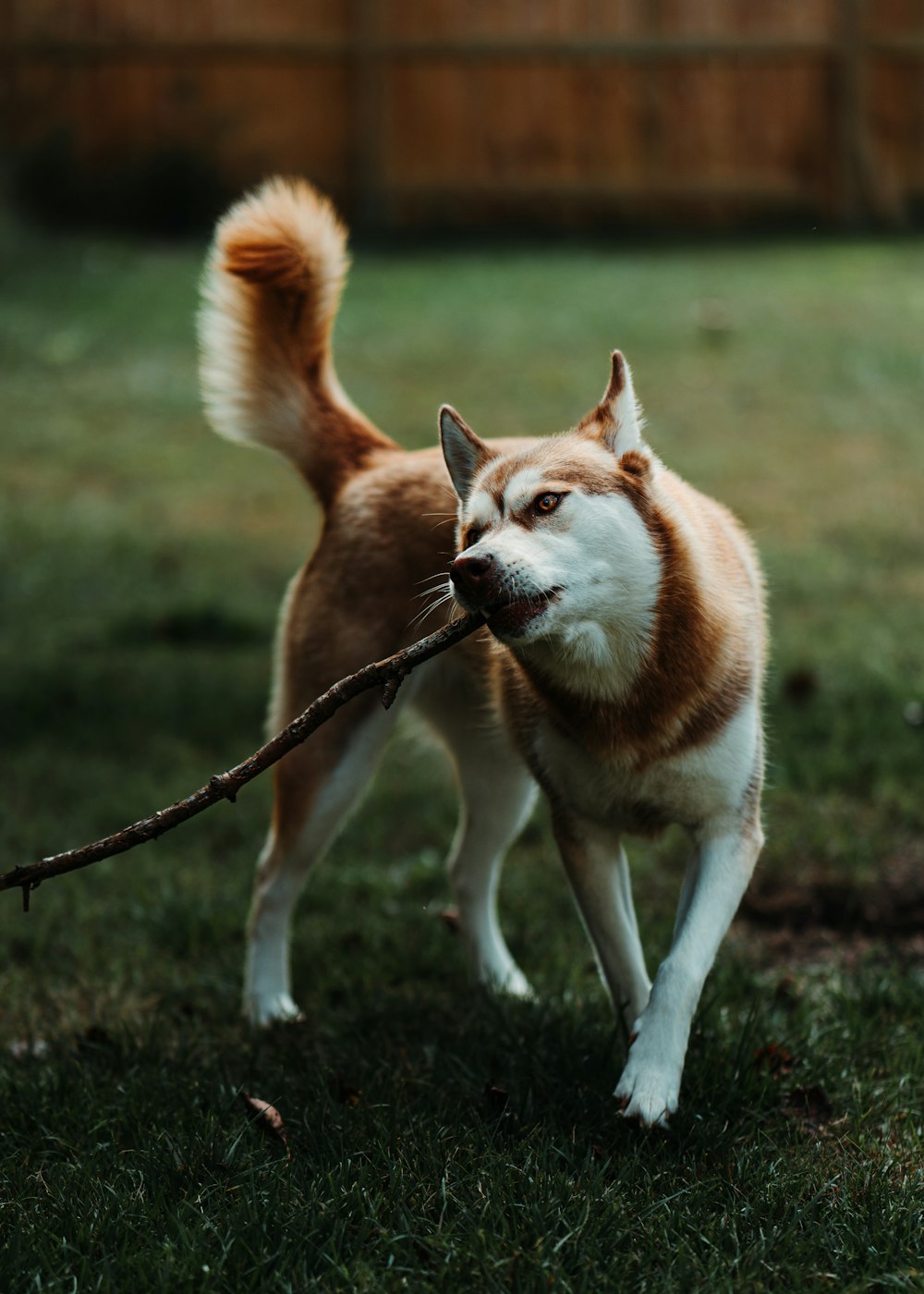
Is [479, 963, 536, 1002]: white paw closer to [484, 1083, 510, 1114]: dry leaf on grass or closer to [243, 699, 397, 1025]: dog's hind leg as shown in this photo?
[243, 699, 397, 1025]: dog's hind leg

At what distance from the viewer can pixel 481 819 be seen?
13.1 feet

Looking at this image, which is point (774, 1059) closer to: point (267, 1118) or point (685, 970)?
point (685, 970)

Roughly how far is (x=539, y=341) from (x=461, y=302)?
133cm

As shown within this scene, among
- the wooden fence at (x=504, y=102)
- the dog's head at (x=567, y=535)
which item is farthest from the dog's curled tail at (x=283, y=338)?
the wooden fence at (x=504, y=102)

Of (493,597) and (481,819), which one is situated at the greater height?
(493,597)

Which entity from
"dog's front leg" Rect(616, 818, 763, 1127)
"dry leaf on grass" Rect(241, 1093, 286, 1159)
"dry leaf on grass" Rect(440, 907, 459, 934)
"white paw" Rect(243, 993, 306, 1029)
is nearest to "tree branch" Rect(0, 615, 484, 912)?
"dry leaf on grass" Rect(241, 1093, 286, 1159)

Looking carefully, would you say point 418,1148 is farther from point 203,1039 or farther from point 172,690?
point 172,690

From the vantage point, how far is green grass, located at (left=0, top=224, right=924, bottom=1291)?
2.57m

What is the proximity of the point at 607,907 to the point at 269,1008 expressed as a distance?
96 cm

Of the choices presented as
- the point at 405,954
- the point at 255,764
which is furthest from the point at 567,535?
the point at 405,954

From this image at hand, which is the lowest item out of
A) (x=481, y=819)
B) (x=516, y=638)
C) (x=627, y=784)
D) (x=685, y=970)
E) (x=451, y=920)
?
(x=451, y=920)

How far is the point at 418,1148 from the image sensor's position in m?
2.82

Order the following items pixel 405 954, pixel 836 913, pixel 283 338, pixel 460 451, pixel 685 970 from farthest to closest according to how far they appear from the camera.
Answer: pixel 836 913, pixel 405 954, pixel 283 338, pixel 460 451, pixel 685 970

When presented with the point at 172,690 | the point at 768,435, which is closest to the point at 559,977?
the point at 172,690
